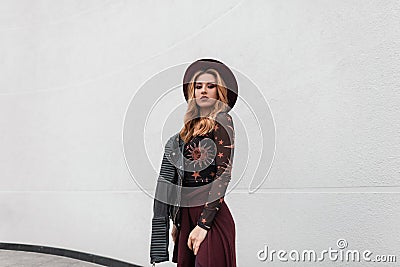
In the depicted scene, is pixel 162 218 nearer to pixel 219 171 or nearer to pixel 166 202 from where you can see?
pixel 166 202

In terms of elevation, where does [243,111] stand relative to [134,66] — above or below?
below

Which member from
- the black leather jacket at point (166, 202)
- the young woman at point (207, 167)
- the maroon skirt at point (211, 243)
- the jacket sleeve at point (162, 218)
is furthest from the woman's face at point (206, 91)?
the maroon skirt at point (211, 243)

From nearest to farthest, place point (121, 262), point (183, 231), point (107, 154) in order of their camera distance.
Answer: point (183, 231) < point (121, 262) < point (107, 154)

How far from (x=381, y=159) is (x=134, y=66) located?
2.28 m

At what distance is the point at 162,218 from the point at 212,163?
347mm

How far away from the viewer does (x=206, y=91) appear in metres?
1.93

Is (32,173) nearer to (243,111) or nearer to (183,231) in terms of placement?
(243,111)

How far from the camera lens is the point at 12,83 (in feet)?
15.3

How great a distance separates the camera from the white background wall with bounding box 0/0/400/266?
254 centimetres

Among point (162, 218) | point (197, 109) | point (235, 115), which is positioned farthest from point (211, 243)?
point (235, 115)

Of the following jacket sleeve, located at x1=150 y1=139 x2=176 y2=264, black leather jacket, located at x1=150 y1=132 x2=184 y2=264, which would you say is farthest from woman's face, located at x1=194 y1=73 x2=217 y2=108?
jacket sleeve, located at x1=150 y1=139 x2=176 y2=264

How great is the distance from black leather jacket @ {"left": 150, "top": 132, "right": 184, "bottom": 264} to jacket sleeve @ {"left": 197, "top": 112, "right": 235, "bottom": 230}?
0.15 m

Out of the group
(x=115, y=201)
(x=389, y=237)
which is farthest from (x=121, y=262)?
(x=389, y=237)

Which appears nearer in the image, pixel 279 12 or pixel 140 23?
pixel 279 12
